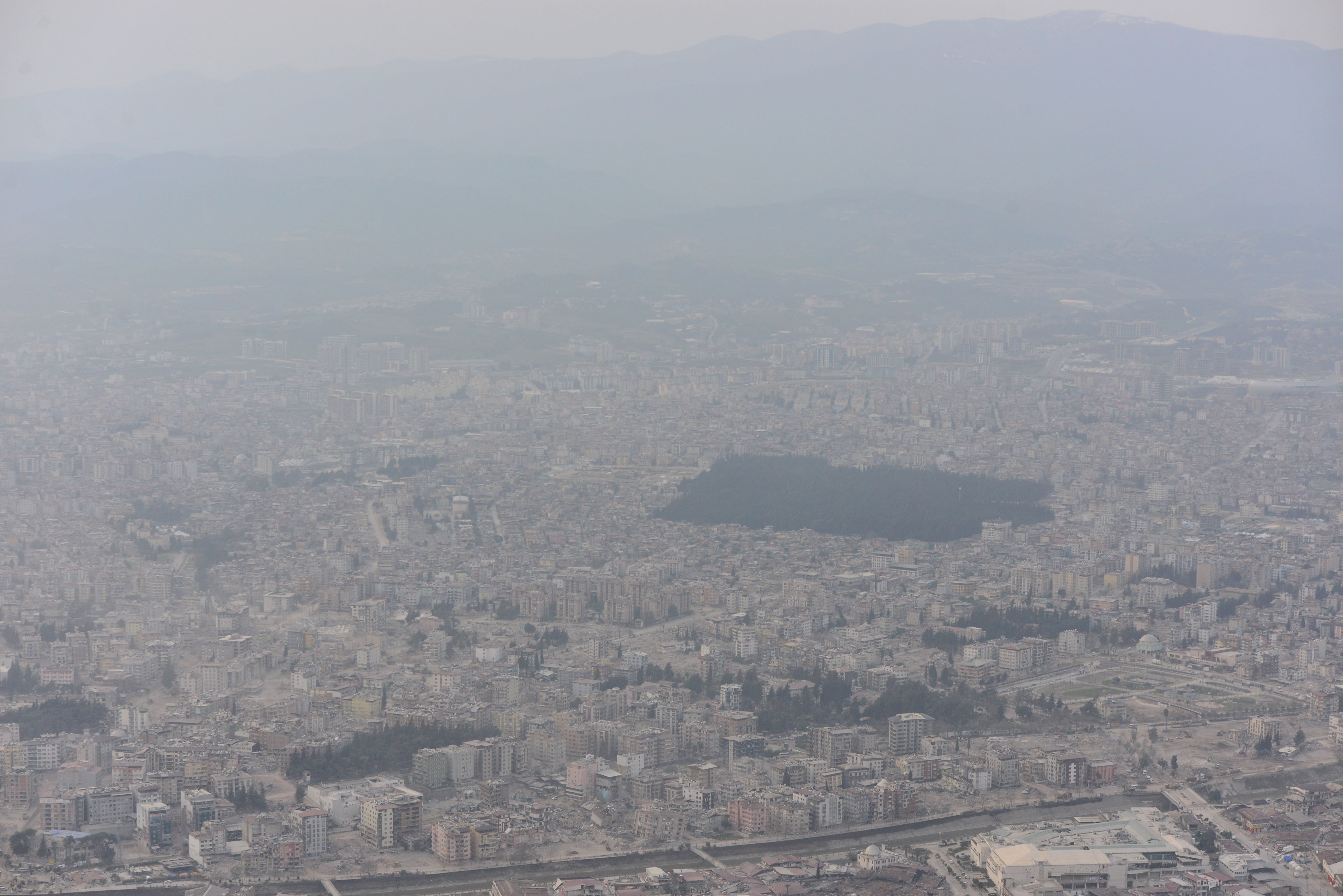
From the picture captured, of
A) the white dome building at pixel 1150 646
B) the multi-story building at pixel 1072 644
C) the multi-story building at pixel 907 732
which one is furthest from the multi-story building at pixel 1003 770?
the white dome building at pixel 1150 646

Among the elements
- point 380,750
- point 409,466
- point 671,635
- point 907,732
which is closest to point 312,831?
point 380,750

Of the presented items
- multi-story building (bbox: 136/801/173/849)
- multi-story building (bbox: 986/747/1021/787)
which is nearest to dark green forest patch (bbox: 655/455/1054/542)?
multi-story building (bbox: 986/747/1021/787)

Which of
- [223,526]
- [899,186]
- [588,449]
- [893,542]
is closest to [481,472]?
[588,449]

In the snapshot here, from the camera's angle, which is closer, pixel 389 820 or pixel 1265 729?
pixel 389 820

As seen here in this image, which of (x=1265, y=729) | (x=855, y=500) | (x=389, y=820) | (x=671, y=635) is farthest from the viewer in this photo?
(x=855, y=500)

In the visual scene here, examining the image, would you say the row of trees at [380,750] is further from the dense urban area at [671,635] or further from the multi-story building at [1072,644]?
the multi-story building at [1072,644]

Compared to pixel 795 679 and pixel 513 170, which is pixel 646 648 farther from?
pixel 513 170

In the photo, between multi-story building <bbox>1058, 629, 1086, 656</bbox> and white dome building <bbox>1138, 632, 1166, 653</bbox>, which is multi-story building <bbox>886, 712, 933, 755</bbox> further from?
white dome building <bbox>1138, 632, 1166, 653</bbox>

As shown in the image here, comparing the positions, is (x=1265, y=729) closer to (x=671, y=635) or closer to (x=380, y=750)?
(x=671, y=635)
